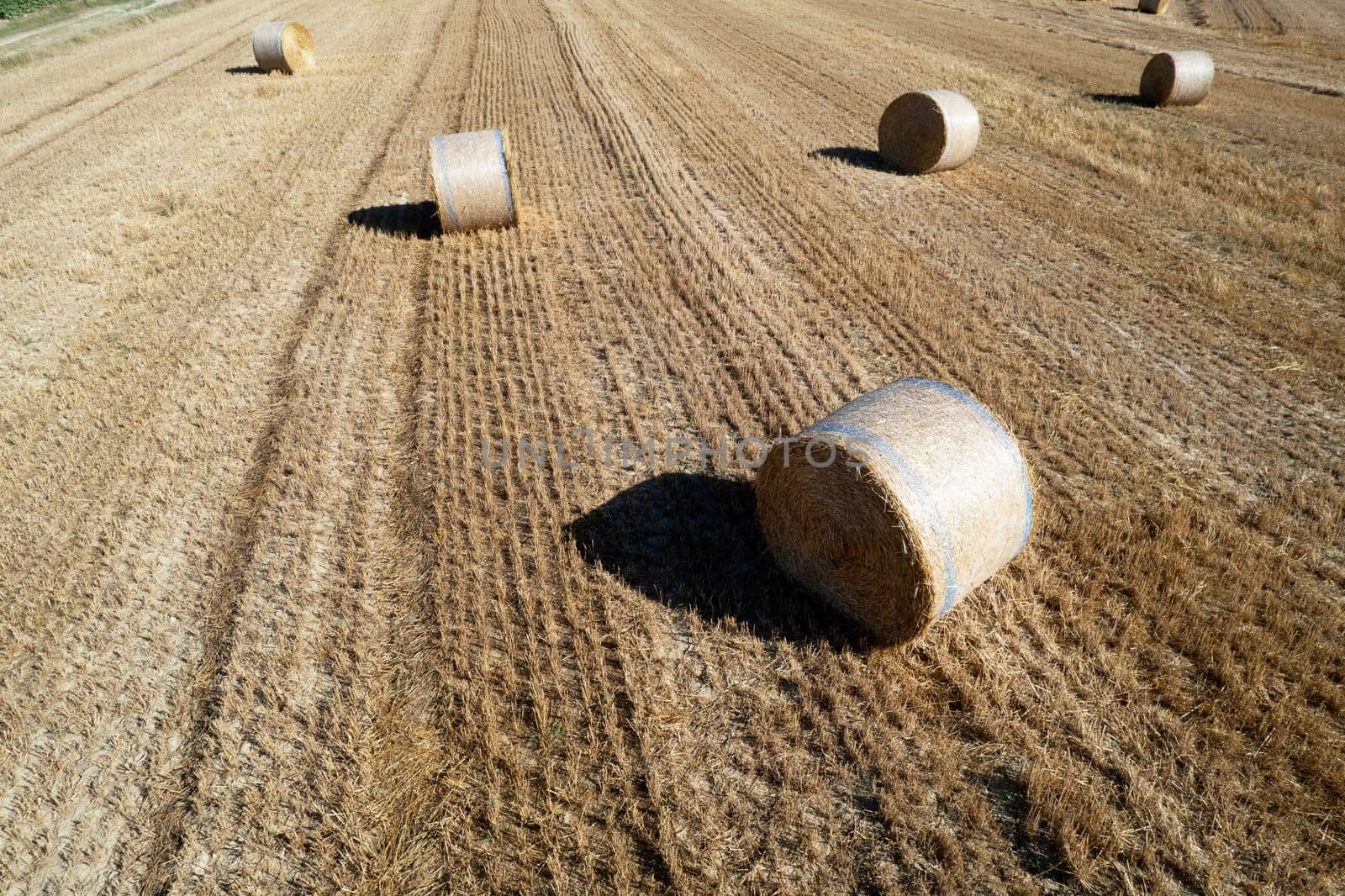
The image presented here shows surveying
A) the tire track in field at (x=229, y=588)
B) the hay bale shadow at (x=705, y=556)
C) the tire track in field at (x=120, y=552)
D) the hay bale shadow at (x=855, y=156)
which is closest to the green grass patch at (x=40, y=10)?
the tire track in field at (x=120, y=552)

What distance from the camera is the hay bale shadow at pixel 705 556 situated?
5.16 m

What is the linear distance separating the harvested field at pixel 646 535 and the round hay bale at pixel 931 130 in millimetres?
449

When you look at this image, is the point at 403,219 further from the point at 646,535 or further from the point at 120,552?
the point at 646,535

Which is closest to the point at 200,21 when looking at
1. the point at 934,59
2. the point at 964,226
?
the point at 934,59

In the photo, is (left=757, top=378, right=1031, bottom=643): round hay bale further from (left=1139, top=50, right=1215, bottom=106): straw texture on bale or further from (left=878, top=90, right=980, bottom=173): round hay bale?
(left=1139, top=50, right=1215, bottom=106): straw texture on bale

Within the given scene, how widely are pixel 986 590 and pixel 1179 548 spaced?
1591mm

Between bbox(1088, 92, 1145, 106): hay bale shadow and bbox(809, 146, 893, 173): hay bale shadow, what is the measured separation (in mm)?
7607

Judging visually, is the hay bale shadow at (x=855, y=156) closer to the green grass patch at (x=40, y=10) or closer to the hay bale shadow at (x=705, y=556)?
the hay bale shadow at (x=705, y=556)

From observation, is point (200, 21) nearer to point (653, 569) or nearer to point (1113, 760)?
point (653, 569)

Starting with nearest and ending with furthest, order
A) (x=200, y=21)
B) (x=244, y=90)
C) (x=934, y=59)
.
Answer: (x=244, y=90), (x=934, y=59), (x=200, y=21)

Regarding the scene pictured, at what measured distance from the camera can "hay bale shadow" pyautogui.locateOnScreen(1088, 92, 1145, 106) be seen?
17.3 m

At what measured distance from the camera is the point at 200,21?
1313 inches

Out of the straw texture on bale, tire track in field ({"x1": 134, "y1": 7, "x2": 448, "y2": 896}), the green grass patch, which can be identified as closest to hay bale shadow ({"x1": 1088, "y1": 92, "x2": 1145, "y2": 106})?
the straw texture on bale

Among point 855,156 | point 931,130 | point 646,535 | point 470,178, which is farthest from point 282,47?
point 646,535
